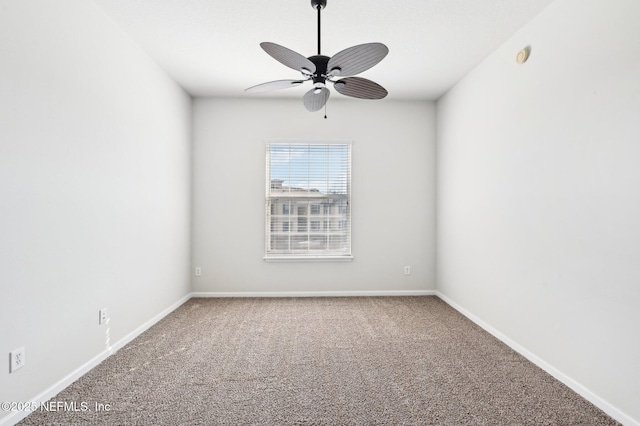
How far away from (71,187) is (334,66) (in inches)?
77.2

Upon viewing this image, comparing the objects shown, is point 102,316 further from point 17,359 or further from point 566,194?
point 566,194

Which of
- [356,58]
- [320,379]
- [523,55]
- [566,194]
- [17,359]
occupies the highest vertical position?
[523,55]

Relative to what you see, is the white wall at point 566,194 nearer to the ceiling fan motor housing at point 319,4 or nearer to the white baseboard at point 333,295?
the white baseboard at point 333,295

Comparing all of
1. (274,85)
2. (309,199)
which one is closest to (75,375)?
(274,85)

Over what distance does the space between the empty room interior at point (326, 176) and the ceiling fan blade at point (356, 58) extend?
38 millimetres

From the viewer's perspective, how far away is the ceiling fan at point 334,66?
197 cm

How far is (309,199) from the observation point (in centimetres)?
462

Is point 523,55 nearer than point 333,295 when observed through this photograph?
Yes

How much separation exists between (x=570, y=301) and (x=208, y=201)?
4.04 m

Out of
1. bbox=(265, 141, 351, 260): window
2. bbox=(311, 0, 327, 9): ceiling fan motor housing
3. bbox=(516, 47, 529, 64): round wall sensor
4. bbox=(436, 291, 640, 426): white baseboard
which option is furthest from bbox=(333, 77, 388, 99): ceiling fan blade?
bbox=(436, 291, 640, 426): white baseboard

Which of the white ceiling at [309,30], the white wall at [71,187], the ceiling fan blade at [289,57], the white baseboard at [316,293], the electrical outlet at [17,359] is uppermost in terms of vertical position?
the white ceiling at [309,30]

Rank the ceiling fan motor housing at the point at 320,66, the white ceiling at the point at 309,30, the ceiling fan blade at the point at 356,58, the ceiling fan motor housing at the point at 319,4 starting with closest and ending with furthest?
the ceiling fan blade at the point at 356,58 → the ceiling fan motor housing at the point at 320,66 → the ceiling fan motor housing at the point at 319,4 → the white ceiling at the point at 309,30

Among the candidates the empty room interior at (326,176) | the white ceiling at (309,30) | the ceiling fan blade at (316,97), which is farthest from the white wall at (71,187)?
the ceiling fan blade at (316,97)

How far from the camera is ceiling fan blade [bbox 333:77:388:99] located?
243cm
